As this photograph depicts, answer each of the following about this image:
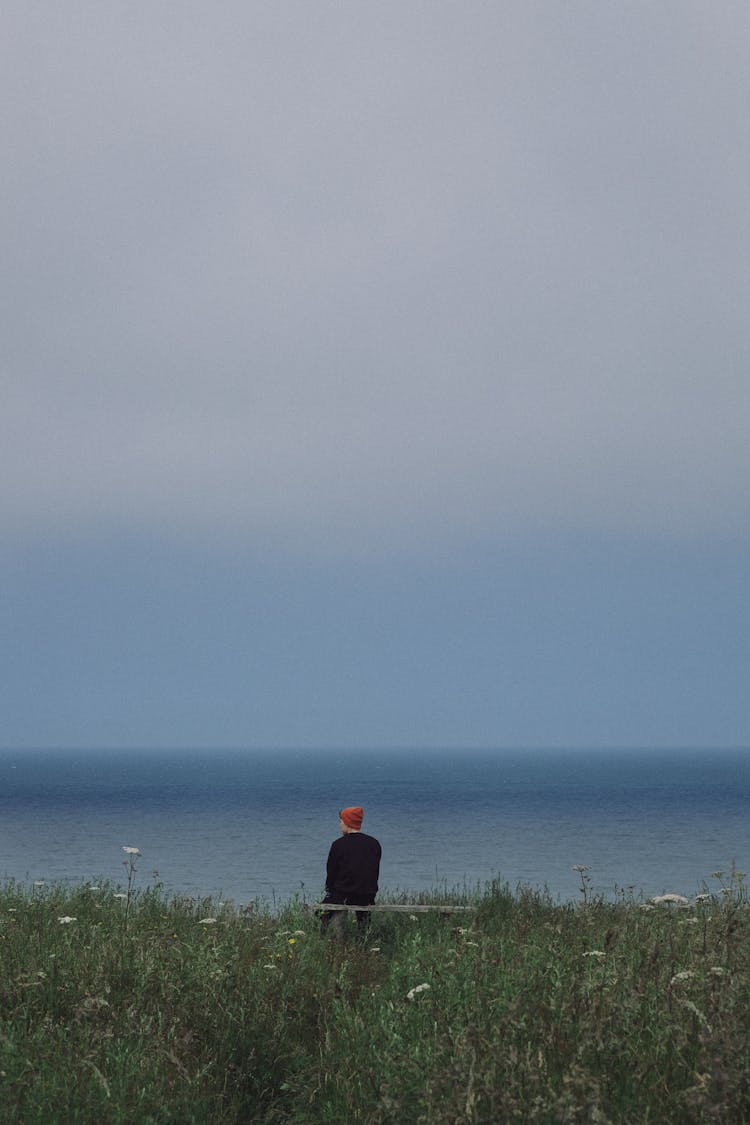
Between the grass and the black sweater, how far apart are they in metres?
2.50

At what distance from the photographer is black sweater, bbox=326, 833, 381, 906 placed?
10.4 metres

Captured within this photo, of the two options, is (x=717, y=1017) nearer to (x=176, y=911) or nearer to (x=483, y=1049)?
Result: (x=483, y=1049)

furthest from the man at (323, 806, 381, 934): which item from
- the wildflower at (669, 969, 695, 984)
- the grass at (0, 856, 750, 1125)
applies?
the wildflower at (669, 969, 695, 984)

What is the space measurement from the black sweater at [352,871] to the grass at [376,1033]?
2500mm

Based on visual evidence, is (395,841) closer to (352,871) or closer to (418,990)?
(352,871)

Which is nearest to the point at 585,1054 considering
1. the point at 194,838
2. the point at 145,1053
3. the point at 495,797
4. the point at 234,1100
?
the point at 234,1100

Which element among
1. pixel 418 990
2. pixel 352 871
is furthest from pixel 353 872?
pixel 418 990

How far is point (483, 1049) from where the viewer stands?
464 centimetres

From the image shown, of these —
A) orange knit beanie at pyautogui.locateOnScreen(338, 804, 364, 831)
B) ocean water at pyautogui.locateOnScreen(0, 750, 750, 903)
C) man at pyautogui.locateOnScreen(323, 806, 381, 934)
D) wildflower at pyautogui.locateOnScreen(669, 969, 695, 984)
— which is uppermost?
orange knit beanie at pyautogui.locateOnScreen(338, 804, 364, 831)

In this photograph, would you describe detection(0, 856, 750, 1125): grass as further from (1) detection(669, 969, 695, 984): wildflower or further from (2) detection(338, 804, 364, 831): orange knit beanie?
(2) detection(338, 804, 364, 831): orange knit beanie

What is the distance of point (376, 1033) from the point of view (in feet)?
17.4

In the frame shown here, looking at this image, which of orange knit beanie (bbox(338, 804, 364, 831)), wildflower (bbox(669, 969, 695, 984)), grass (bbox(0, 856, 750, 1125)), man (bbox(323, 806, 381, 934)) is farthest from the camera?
orange knit beanie (bbox(338, 804, 364, 831))

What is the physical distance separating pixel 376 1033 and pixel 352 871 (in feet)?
17.2

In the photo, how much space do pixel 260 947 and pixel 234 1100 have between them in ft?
9.78
